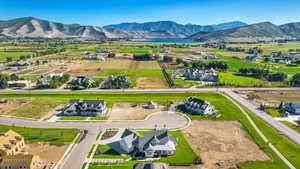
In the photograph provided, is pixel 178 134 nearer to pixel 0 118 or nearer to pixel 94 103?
pixel 94 103

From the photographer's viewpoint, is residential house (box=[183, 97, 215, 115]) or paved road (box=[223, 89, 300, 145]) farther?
residential house (box=[183, 97, 215, 115])

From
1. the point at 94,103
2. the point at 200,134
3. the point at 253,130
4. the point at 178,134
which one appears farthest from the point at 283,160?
the point at 94,103

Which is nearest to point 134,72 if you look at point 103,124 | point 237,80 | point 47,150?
point 237,80

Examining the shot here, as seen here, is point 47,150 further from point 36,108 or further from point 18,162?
point 36,108

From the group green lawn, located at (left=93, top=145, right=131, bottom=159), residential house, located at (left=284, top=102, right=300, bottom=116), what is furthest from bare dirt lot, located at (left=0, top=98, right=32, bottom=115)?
residential house, located at (left=284, top=102, right=300, bottom=116)

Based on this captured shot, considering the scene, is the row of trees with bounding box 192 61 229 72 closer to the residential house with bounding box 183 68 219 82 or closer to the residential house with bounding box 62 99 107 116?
the residential house with bounding box 183 68 219 82

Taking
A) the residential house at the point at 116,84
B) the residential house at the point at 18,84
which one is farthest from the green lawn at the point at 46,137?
the residential house at the point at 18,84

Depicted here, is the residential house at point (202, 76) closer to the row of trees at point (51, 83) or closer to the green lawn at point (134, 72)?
the green lawn at point (134, 72)
